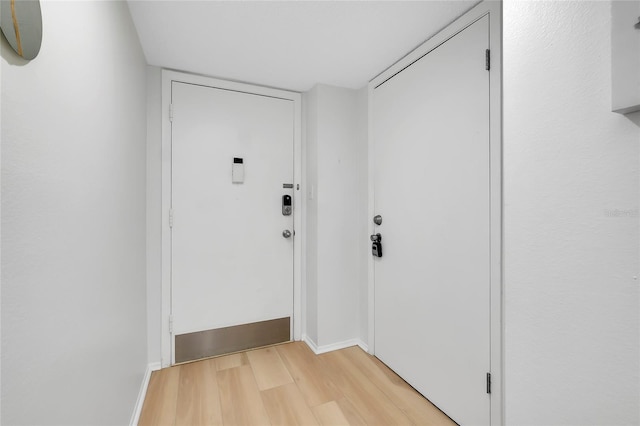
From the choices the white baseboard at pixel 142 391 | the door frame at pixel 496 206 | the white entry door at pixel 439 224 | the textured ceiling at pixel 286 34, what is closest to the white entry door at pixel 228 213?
the white baseboard at pixel 142 391

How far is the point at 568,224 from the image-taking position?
669 millimetres

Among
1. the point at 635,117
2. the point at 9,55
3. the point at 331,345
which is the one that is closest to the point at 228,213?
the point at 331,345

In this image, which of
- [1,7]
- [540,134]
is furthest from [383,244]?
[1,7]

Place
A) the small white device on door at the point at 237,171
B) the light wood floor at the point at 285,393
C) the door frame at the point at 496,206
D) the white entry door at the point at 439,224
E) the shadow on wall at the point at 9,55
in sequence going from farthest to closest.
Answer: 1. the small white device on door at the point at 237,171
2. the light wood floor at the point at 285,393
3. the white entry door at the point at 439,224
4. the door frame at the point at 496,206
5. the shadow on wall at the point at 9,55

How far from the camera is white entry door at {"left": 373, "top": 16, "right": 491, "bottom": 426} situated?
55.0 inches

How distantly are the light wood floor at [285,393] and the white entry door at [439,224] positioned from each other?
17 centimetres

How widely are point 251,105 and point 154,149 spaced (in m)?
0.81

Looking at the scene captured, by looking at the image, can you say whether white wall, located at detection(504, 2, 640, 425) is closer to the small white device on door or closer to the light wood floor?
the light wood floor

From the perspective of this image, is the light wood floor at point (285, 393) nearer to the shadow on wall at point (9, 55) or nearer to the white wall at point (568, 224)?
the white wall at point (568, 224)

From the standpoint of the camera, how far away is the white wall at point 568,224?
59 centimetres

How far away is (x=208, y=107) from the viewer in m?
2.16

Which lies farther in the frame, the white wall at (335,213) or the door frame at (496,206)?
the white wall at (335,213)

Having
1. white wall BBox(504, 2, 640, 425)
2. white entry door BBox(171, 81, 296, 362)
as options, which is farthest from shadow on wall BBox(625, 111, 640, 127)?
white entry door BBox(171, 81, 296, 362)

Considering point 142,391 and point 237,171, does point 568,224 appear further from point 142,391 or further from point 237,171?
point 142,391
